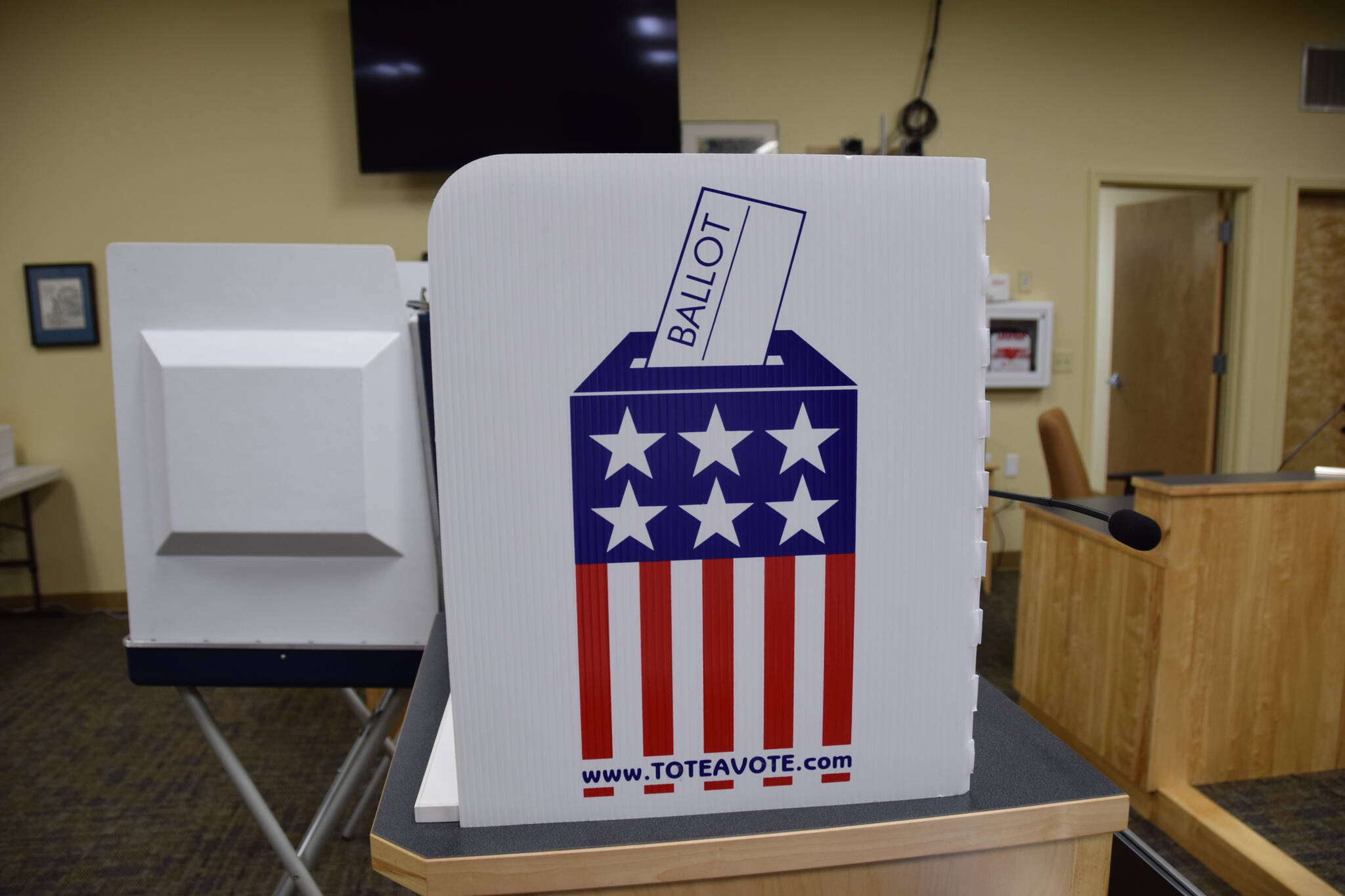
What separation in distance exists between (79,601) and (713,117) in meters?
3.91

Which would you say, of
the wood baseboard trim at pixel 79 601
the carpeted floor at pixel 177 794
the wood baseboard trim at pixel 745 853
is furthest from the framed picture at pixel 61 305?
the wood baseboard trim at pixel 745 853

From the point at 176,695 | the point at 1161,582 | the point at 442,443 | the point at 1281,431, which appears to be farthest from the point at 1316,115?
the point at 176,695

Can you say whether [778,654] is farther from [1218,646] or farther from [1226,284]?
[1226,284]

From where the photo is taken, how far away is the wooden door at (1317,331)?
13.7ft

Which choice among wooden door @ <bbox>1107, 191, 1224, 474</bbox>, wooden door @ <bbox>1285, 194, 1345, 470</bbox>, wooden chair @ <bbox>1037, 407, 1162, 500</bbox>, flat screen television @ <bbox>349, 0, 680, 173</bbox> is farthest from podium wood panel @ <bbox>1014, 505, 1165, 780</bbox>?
wooden door @ <bbox>1285, 194, 1345, 470</bbox>

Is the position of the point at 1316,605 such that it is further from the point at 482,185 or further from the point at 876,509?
the point at 482,185

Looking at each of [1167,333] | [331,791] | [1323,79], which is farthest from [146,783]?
[1323,79]

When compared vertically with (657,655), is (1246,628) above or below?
below

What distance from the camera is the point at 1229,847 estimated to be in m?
1.60

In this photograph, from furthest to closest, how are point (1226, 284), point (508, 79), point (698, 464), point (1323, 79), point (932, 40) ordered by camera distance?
point (1226, 284) → point (1323, 79) → point (932, 40) → point (508, 79) → point (698, 464)

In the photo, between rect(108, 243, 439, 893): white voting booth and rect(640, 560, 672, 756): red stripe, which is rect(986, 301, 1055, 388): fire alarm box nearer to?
rect(108, 243, 439, 893): white voting booth

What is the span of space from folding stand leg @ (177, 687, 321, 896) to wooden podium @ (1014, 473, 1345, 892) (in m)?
1.87

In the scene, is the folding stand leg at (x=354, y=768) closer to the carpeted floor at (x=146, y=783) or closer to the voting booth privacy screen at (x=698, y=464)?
the carpeted floor at (x=146, y=783)

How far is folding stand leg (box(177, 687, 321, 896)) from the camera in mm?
1059
